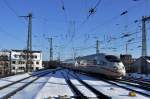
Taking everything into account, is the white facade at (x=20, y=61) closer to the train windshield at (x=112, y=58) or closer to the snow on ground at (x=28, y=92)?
the train windshield at (x=112, y=58)

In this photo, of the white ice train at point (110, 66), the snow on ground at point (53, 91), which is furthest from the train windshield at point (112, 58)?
the snow on ground at point (53, 91)

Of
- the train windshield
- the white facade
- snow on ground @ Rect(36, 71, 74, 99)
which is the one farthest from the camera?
the white facade

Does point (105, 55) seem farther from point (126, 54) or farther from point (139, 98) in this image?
point (126, 54)

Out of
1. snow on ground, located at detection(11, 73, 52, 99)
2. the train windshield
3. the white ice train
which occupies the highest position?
the train windshield

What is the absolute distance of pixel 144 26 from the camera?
51844 millimetres

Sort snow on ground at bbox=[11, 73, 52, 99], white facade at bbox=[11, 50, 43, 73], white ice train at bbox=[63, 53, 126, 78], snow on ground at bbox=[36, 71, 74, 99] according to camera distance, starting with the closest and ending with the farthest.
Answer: snow on ground at bbox=[11, 73, 52, 99] < snow on ground at bbox=[36, 71, 74, 99] < white ice train at bbox=[63, 53, 126, 78] < white facade at bbox=[11, 50, 43, 73]

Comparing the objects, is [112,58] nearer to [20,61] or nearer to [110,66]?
[110,66]

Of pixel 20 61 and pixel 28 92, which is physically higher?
pixel 20 61

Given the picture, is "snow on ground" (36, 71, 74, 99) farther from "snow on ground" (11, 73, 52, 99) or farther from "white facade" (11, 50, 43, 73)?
"white facade" (11, 50, 43, 73)

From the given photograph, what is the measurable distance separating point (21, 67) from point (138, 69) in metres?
72.1

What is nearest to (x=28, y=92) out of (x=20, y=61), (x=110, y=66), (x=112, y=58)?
(x=110, y=66)

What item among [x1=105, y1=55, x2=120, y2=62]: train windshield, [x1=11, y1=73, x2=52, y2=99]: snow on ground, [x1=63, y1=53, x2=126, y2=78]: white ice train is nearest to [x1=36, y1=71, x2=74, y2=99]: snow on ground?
[x1=11, y1=73, x2=52, y2=99]: snow on ground

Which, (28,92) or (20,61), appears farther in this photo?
(20,61)

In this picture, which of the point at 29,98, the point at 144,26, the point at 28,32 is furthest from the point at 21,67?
the point at 29,98
